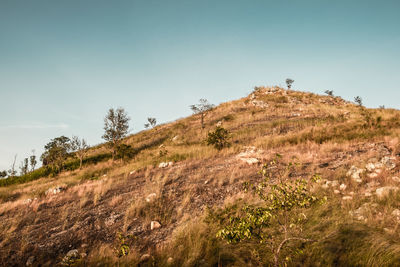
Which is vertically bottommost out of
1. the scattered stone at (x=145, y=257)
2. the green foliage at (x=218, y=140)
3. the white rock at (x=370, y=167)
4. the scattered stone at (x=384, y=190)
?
the scattered stone at (x=145, y=257)

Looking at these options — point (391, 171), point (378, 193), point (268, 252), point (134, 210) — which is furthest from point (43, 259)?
point (391, 171)

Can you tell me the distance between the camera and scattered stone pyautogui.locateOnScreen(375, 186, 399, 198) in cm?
500

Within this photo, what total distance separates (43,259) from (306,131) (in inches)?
629

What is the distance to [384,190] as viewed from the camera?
5.14m

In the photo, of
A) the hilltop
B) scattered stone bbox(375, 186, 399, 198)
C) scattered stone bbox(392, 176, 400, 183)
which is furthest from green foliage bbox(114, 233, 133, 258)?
scattered stone bbox(392, 176, 400, 183)

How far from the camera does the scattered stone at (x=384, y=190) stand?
5.00m

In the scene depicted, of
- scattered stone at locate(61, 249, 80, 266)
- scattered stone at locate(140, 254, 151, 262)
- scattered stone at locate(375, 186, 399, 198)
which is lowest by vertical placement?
scattered stone at locate(140, 254, 151, 262)

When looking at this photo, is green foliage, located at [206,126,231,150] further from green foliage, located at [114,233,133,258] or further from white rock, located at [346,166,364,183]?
green foliage, located at [114,233,133,258]

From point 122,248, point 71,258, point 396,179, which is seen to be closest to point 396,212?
point 396,179

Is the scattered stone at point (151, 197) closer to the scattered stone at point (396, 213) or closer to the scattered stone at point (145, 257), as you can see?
the scattered stone at point (145, 257)

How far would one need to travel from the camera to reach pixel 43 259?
15.3ft

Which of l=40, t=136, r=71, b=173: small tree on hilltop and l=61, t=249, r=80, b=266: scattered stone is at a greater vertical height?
l=40, t=136, r=71, b=173: small tree on hilltop

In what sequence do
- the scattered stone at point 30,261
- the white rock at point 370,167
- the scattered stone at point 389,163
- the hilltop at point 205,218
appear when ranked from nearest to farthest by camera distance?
the hilltop at point 205,218
the scattered stone at point 30,261
the scattered stone at point 389,163
the white rock at point 370,167

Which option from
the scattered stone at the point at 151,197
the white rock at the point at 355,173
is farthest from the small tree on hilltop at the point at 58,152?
the white rock at the point at 355,173
